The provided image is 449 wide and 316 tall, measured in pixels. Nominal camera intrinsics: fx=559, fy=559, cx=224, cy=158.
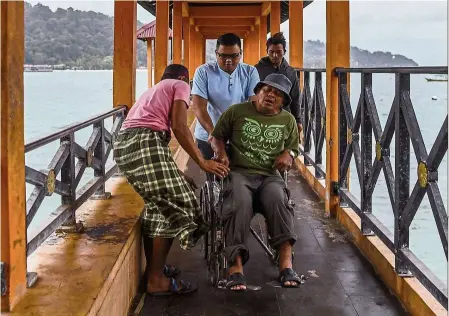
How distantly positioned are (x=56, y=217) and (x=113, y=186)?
1.48 m

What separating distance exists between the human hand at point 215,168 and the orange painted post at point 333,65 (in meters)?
1.63

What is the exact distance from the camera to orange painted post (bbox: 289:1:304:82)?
8312 millimetres

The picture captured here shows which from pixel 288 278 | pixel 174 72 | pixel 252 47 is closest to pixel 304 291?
pixel 288 278

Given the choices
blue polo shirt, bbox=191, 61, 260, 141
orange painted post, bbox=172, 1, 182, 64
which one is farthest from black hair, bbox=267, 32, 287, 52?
orange painted post, bbox=172, 1, 182, 64

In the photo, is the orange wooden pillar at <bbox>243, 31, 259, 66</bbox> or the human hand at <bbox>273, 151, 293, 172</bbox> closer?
the human hand at <bbox>273, 151, 293, 172</bbox>

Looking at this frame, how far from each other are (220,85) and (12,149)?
179 cm

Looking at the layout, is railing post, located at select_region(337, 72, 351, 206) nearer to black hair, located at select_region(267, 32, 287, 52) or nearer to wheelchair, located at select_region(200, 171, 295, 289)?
black hair, located at select_region(267, 32, 287, 52)

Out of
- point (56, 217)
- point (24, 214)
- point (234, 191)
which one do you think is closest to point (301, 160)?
point (234, 191)

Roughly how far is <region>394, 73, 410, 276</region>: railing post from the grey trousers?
0.53m

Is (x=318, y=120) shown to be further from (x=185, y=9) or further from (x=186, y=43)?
(x=186, y=43)

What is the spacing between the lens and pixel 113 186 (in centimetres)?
414

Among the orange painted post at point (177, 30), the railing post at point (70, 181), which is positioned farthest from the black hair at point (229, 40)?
the orange painted post at point (177, 30)

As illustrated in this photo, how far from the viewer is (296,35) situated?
27.3ft

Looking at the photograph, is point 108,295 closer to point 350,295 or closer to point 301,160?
point 350,295
